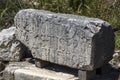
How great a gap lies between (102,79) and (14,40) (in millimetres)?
1499

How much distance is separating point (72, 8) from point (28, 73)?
7.68 feet

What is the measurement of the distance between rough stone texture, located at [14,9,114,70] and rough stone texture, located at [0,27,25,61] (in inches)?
12.5

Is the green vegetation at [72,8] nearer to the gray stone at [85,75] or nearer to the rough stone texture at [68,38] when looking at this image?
the rough stone texture at [68,38]

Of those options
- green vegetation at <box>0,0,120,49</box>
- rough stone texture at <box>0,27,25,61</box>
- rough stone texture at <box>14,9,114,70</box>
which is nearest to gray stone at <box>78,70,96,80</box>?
rough stone texture at <box>14,9,114,70</box>

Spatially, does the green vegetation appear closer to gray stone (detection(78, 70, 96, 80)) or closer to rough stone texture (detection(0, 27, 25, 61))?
rough stone texture (detection(0, 27, 25, 61))

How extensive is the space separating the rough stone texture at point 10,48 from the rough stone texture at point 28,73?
0.13m

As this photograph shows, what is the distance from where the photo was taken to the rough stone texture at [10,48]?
7238mm

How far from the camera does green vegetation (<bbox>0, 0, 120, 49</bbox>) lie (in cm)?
852

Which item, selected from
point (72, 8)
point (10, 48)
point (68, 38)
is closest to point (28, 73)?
point (10, 48)

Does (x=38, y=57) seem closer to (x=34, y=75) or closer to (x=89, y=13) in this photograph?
(x=34, y=75)

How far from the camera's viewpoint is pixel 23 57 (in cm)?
743

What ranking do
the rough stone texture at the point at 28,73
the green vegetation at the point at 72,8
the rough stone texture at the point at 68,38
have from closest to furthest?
the rough stone texture at the point at 68,38 < the rough stone texture at the point at 28,73 < the green vegetation at the point at 72,8

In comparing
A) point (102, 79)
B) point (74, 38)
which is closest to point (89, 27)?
point (74, 38)

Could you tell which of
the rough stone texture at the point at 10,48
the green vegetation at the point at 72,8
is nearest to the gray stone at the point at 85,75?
the rough stone texture at the point at 10,48
